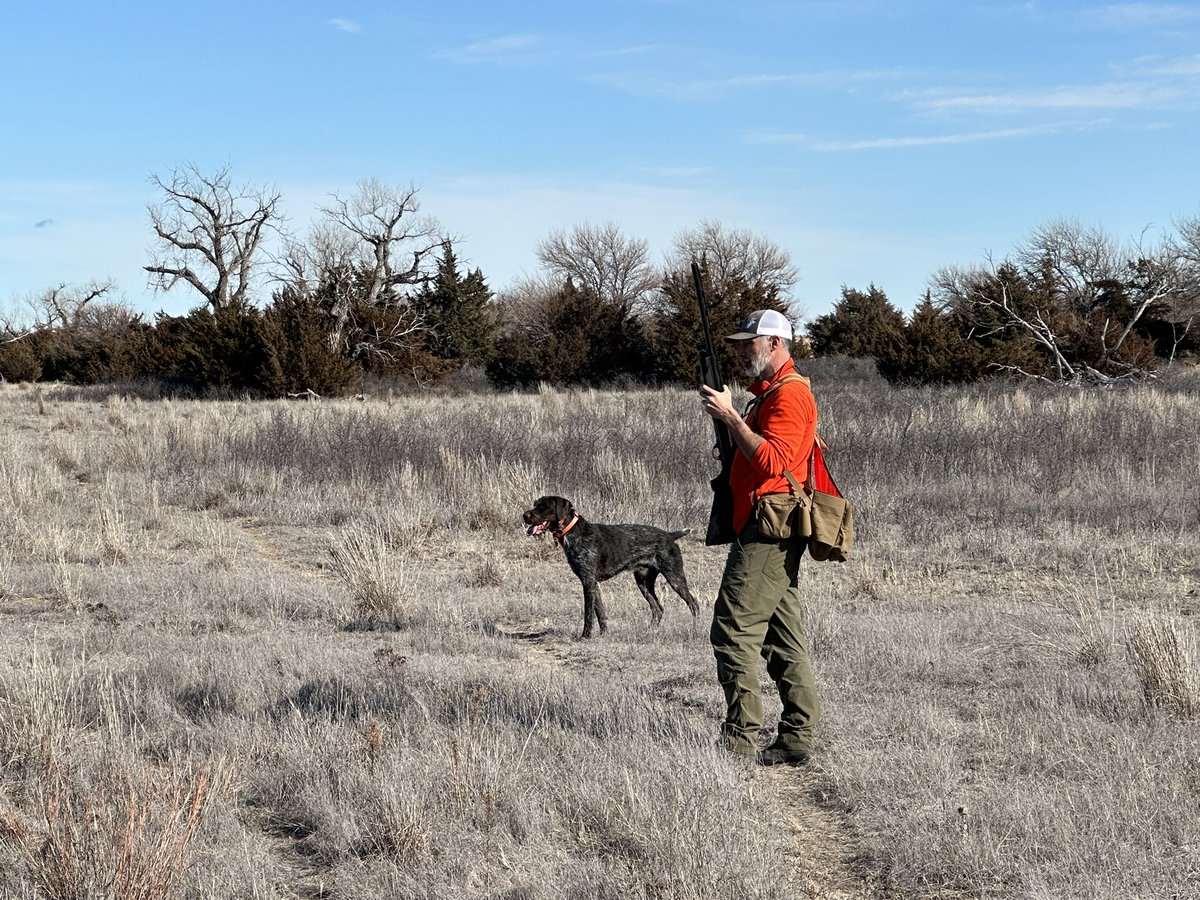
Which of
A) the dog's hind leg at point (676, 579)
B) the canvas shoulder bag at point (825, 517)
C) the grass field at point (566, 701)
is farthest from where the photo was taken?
the dog's hind leg at point (676, 579)

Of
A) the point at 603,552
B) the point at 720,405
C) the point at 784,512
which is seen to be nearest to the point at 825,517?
the point at 784,512

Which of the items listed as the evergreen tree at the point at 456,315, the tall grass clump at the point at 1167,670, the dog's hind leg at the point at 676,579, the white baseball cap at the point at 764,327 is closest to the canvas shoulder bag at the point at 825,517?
the white baseball cap at the point at 764,327

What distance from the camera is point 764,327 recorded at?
4.42 m

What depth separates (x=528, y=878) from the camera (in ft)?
11.2

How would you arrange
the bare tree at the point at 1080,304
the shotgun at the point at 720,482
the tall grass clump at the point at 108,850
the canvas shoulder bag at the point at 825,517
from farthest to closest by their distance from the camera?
1. the bare tree at the point at 1080,304
2. the shotgun at the point at 720,482
3. the canvas shoulder bag at the point at 825,517
4. the tall grass clump at the point at 108,850

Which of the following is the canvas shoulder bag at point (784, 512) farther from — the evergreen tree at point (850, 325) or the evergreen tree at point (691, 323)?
the evergreen tree at point (850, 325)

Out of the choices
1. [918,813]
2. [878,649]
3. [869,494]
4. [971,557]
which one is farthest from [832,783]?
[869,494]

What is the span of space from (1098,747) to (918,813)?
1.03 meters

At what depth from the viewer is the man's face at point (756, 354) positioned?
4.40 meters

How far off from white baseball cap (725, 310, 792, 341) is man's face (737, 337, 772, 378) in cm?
2

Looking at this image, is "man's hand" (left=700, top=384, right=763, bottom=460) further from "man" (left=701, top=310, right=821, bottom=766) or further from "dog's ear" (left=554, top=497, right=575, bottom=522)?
"dog's ear" (left=554, top=497, right=575, bottom=522)

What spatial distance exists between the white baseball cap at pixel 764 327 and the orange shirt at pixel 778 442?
0.44 feet

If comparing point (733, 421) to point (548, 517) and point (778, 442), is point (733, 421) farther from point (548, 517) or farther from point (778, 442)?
point (548, 517)

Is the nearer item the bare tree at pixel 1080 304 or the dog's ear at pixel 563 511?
the dog's ear at pixel 563 511
